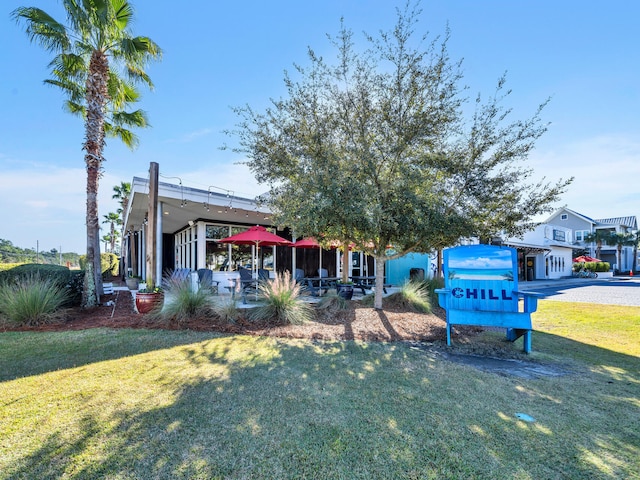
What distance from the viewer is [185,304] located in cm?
634

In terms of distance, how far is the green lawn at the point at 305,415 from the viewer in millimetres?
1986

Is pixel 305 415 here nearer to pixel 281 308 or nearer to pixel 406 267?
pixel 281 308

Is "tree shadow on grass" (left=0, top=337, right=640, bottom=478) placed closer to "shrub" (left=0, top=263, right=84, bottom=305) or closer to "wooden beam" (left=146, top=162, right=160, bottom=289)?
"wooden beam" (left=146, top=162, right=160, bottom=289)

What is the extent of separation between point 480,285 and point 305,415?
13.2 ft

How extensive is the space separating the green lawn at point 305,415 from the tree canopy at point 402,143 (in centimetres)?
290

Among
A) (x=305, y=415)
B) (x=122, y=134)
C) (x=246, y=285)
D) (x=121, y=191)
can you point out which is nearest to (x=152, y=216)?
(x=246, y=285)

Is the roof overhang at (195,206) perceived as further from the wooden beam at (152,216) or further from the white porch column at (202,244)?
the wooden beam at (152,216)

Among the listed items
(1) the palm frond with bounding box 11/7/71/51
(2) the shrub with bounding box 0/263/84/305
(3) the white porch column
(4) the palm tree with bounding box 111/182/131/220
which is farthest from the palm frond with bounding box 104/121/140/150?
(4) the palm tree with bounding box 111/182/131/220

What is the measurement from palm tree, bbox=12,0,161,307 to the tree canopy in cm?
494

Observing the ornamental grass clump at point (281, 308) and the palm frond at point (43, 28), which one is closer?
the ornamental grass clump at point (281, 308)

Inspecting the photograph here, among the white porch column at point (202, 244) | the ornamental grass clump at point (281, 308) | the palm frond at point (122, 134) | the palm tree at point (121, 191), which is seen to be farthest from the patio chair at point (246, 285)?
the palm tree at point (121, 191)

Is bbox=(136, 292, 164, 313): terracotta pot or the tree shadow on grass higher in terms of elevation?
bbox=(136, 292, 164, 313): terracotta pot

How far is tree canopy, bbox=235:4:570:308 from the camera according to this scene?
6.27m

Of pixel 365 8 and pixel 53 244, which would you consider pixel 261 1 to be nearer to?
pixel 365 8
